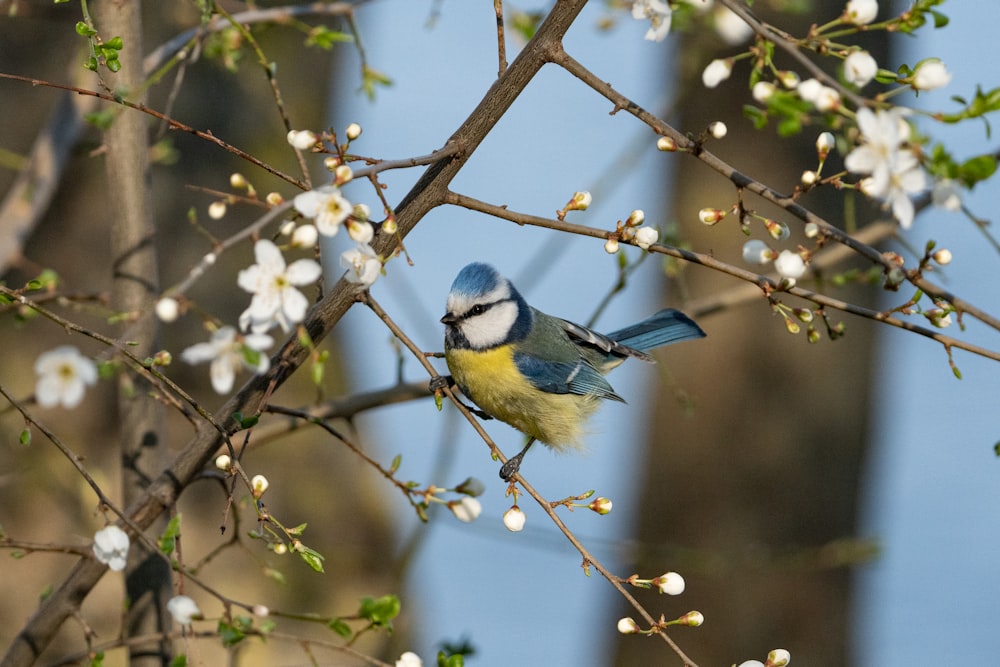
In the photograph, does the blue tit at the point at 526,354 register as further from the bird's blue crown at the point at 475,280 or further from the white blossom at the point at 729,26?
the white blossom at the point at 729,26

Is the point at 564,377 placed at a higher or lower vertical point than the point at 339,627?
higher

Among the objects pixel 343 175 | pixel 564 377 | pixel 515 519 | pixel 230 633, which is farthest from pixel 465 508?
pixel 564 377

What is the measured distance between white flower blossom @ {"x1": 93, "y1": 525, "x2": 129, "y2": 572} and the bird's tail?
1.55 m

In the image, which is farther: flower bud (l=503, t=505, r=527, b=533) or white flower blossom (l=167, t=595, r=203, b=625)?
flower bud (l=503, t=505, r=527, b=533)

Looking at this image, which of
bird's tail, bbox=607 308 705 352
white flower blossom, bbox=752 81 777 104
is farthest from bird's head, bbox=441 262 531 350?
white flower blossom, bbox=752 81 777 104

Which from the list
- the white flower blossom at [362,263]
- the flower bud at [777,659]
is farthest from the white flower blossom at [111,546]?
the flower bud at [777,659]

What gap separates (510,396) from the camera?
249 cm

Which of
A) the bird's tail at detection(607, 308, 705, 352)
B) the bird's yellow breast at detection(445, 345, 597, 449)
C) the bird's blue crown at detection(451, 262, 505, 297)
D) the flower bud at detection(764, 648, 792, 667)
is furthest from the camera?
the bird's tail at detection(607, 308, 705, 352)

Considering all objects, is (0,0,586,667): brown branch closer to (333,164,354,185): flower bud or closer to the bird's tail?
(333,164,354,185): flower bud

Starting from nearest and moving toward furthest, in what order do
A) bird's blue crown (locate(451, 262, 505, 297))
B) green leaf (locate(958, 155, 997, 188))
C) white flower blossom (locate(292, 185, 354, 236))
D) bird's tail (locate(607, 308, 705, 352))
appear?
1. green leaf (locate(958, 155, 997, 188))
2. white flower blossom (locate(292, 185, 354, 236))
3. bird's blue crown (locate(451, 262, 505, 297))
4. bird's tail (locate(607, 308, 705, 352))

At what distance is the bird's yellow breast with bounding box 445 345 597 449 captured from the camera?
8.15ft

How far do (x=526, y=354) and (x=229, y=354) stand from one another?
145 cm

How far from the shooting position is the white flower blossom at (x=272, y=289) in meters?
1.18

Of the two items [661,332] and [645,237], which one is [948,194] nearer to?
[645,237]
